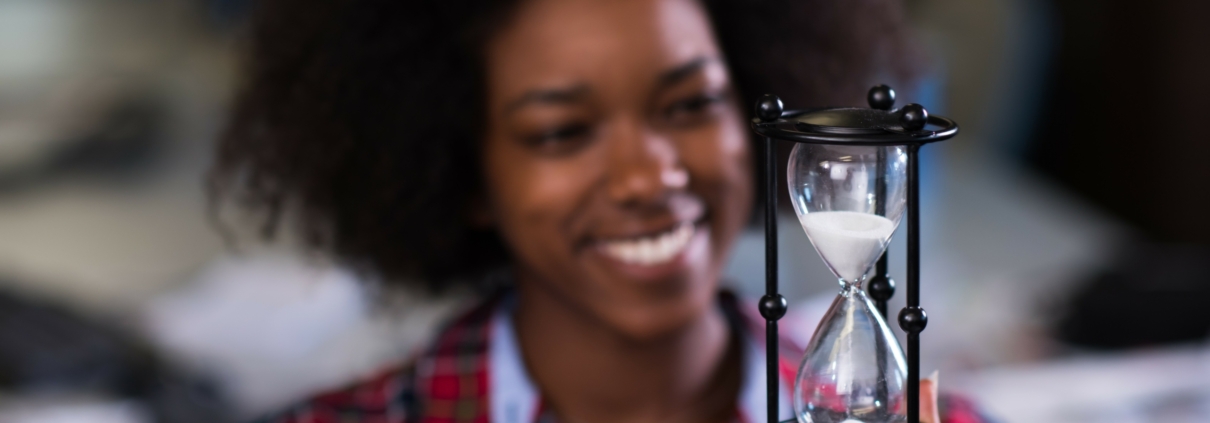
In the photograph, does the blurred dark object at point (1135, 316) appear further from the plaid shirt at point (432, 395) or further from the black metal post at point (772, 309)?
the black metal post at point (772, 309)

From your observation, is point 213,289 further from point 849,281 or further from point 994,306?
point 849,281

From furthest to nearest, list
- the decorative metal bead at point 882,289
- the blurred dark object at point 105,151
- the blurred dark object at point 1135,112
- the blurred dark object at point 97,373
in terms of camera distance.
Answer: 1. the blurred dark object at point 105,151
2. the blurred dark object at point 1135,112
3. the blurred dark object at point 97,373
4. the decorative metal bead at point 882,289

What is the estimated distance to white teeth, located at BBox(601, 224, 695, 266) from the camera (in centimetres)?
95

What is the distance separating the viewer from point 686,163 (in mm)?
962

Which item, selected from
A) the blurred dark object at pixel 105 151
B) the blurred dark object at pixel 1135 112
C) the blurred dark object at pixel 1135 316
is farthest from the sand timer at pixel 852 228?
the blurred dark object at pixel 105 151

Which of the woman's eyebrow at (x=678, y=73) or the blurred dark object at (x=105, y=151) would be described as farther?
the blurred dark object at (x=105, y=151)

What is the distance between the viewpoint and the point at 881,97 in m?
0.56

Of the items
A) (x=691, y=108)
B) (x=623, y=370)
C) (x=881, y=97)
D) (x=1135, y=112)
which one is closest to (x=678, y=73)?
(x=691, y=108)

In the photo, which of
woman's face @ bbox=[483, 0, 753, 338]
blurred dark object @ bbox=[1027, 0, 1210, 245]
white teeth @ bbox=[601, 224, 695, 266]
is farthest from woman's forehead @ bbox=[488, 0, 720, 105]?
blurred dark object @ bbox=[1027, 0, 1210, 245]

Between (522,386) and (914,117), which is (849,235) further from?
(522,386)

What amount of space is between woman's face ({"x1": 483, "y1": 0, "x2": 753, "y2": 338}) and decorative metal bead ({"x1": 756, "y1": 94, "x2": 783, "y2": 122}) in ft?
1.24

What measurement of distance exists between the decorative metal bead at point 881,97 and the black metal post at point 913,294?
4 centimetres

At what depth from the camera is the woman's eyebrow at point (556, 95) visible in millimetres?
944

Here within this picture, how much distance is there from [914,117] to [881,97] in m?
0.05
